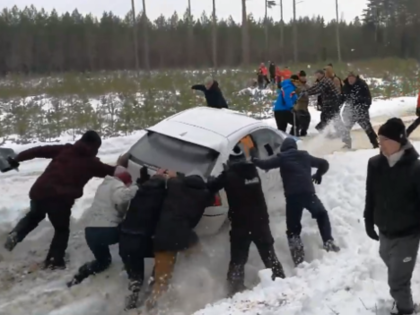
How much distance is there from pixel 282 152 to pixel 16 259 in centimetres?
358

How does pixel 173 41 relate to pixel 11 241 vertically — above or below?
above

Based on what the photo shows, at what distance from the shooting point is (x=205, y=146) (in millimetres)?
6773

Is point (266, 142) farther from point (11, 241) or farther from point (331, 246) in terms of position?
point (11, 241)

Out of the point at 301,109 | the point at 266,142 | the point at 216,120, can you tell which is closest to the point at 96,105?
the point at 301,109

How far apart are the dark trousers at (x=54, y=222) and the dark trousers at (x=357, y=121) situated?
24.6 feet

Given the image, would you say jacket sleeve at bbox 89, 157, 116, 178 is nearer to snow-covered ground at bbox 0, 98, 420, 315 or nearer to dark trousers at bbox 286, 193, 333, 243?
snow-covered ground at bbox 0, 98, 420, 315

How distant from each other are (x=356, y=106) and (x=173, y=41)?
49.5 meters

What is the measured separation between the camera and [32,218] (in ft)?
22.2

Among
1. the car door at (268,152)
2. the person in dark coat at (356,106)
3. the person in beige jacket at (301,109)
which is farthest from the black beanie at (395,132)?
the person in beige jacket at (301,109)

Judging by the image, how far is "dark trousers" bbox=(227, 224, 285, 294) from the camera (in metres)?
6.04

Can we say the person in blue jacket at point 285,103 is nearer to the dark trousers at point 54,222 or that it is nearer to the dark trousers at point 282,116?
the dark trousers at point 282,116

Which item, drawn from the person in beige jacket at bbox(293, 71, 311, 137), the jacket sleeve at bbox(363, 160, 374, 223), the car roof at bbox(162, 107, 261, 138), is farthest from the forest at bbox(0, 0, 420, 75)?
the jacket sleeve at bbox(363, 160, 374, 223)

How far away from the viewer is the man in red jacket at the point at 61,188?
650cm

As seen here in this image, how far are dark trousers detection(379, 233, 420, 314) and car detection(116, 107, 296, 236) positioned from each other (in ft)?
7.96
